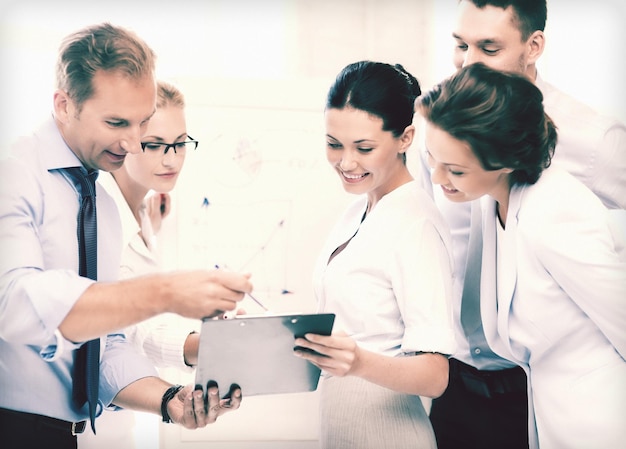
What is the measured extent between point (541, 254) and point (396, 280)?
1.03ft

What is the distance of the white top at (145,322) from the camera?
66.3 inches

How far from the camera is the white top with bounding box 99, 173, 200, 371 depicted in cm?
168

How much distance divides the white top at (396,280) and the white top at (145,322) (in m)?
0.42

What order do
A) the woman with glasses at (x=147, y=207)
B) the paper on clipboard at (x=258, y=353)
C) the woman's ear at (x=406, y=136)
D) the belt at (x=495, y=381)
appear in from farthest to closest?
the woman with glasses at (x=147, y=207) < the belt at (x=495, y=381) < the woman's ear at (x=406, y=136) < the paper on clipboard at (x=258, y=353)

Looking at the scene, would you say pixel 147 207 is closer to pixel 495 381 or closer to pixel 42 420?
pixel 42 420

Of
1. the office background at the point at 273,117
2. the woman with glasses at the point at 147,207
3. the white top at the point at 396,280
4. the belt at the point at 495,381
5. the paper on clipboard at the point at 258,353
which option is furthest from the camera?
the office background at the point at 273,117

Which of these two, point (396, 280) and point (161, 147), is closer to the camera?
point (396, 280)

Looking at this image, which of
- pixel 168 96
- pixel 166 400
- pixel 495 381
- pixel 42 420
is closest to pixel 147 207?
pixel 168 96

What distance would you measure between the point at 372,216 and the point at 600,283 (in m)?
0.51

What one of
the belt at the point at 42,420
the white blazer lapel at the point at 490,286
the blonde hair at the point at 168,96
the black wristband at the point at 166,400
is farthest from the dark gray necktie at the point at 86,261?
the white blazer lapel at the point at 490,286

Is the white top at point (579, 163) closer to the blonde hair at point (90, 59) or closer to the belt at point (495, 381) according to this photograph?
the belt at point (495, 381)

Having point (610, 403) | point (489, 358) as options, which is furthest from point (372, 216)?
point (610, 403)

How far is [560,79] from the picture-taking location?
2.13 meters

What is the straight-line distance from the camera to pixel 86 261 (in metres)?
1.43
